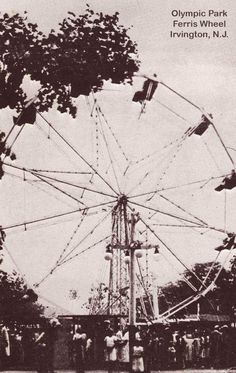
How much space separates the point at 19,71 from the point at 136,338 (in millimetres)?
9610

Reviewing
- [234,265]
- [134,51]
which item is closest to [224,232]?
[134,51]

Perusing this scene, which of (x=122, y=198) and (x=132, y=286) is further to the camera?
(x=132, y=286)

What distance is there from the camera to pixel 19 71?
10883mm

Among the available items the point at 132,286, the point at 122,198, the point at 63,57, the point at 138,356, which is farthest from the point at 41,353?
the point at 63,57

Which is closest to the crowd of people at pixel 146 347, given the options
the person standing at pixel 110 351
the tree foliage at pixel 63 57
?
the person standing at pixel 110 351

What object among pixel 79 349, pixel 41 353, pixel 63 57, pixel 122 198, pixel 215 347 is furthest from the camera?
pixel 215 347

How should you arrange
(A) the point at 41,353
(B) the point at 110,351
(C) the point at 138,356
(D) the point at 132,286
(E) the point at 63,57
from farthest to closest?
(B) the point at 110,351 → (A) the point at 41,353 → (C) the point at 138,356 → (D) the point at 132,286 → (E) the point at 63,57

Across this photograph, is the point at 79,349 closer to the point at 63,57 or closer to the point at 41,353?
the point at 41,353

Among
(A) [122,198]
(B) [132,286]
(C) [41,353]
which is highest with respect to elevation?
(A) [122,198]

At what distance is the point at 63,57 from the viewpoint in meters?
11.1

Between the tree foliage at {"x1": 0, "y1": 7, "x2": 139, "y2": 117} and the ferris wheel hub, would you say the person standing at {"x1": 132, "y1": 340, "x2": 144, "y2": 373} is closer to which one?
the ferris wheel hub

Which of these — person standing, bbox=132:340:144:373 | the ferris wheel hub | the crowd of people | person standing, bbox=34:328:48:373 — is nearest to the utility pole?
person standing, bbox=132:340:144:373

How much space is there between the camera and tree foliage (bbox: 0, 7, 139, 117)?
35.8 ft

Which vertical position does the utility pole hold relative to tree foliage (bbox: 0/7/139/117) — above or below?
below
